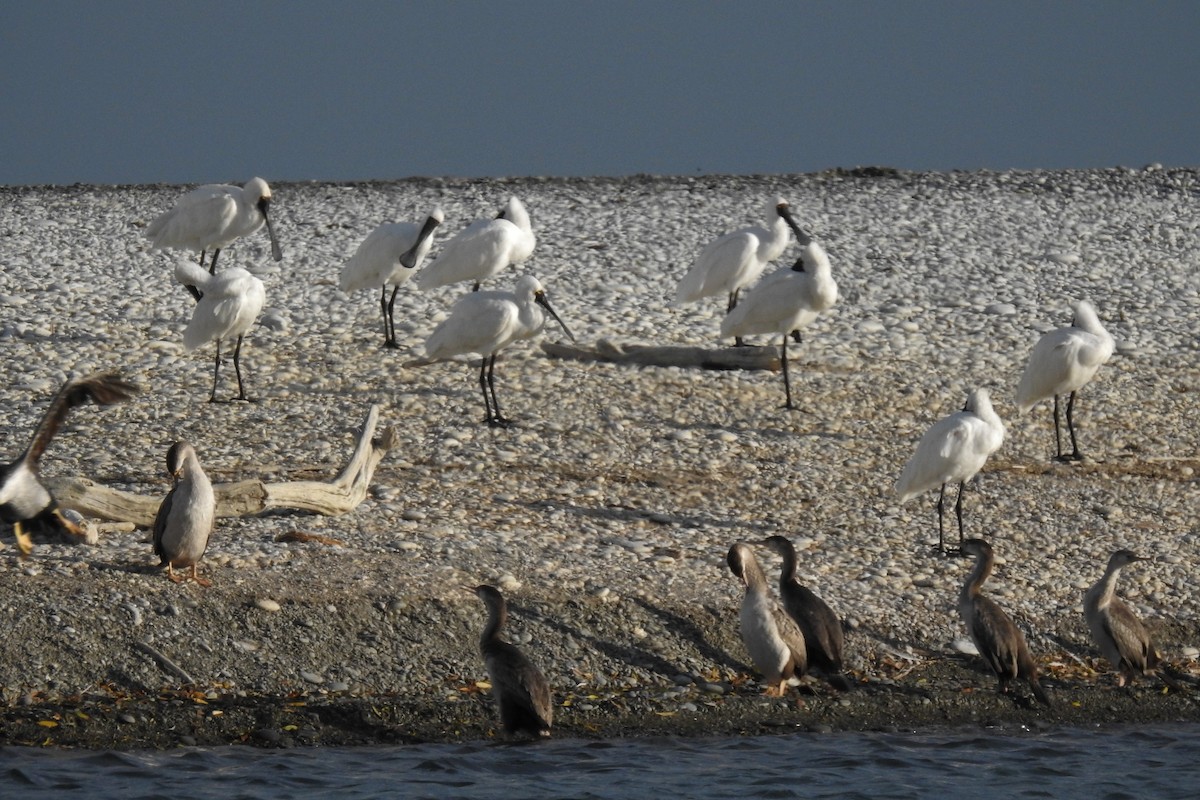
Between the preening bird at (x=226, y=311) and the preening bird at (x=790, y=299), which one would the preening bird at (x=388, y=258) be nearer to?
the preening bird at (x=226, y=311)

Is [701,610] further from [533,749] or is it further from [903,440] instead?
[903,440]

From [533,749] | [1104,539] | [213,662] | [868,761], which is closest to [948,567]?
[1104,539]

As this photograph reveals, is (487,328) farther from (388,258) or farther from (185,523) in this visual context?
(185,523)

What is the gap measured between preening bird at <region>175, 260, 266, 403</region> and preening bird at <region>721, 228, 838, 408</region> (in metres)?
3.68

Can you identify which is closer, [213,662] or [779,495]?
[213,662]

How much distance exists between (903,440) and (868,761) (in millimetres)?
4662

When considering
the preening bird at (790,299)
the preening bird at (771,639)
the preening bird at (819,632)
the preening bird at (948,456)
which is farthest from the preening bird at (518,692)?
the preening bird at (790,299)

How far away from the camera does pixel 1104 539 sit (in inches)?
410

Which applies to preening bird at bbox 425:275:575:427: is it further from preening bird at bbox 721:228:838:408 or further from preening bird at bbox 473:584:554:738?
preening bird at bbox 473:584:554:738

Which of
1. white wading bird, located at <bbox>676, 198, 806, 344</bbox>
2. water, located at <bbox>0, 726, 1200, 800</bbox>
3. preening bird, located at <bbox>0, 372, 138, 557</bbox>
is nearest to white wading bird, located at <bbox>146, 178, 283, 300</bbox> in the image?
white wading bird, located at <bbox>676, 198, 806, 344</bbox>

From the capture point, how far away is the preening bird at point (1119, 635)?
8469 mm

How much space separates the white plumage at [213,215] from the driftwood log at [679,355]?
340 cm

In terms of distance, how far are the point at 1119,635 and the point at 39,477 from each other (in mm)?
5515

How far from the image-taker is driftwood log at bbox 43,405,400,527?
906 cm
